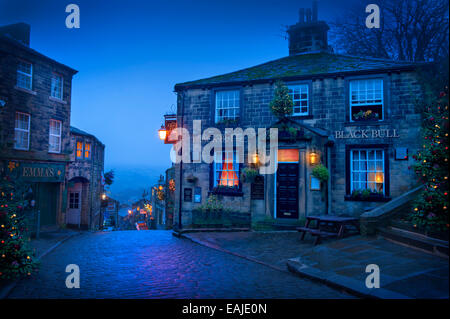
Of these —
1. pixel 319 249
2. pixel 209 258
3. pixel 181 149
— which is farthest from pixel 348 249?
pixel 181 149

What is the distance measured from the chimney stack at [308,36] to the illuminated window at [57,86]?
45.5 feet

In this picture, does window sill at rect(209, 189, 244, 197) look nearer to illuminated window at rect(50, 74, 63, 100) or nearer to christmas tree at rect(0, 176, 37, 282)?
christmas tree at rect(0, 176, 37, 282)

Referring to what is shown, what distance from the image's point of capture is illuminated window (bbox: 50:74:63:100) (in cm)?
1714

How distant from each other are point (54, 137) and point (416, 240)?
17.9 meters

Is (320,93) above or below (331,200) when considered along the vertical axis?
above

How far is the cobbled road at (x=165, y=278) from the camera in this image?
5.02m

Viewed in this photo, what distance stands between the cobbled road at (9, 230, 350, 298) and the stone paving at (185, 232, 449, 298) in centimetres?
56

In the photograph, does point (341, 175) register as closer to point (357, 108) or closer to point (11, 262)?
point (357, 108)

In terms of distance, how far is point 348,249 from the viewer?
7391 millimetres

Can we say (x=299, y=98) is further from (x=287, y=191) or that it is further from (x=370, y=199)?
(x=370, y=199)

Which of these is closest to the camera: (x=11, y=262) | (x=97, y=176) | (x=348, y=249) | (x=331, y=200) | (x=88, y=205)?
(x=11, y=262)

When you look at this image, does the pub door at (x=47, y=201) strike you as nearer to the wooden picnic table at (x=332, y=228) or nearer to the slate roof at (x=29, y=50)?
the slate roof at (x=29, y=50)

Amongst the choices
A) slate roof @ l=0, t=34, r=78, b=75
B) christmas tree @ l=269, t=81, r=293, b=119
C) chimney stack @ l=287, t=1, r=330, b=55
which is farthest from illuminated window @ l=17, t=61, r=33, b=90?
chimney stack @ l=287, t=1, r=330, b=55
